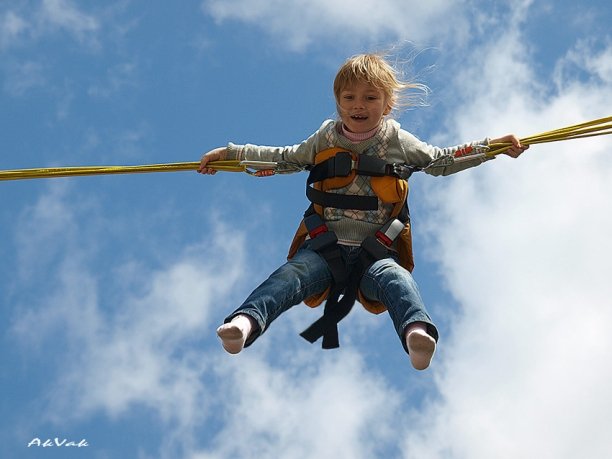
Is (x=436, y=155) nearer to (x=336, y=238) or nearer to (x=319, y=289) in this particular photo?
(x=336, y=238)

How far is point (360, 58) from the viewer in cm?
583

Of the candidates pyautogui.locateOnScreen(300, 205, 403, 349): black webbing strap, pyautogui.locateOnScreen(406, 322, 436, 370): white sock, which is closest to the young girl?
pyautogui.locateOnScreen(300, 205, 403, 349): black webbing strap

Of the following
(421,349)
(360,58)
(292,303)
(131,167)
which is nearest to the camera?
(421,349)

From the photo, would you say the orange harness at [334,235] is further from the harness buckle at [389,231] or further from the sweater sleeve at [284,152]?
the sweater sleeve at [284,152]

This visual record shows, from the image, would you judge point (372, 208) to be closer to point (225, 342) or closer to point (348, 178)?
point (348, 178)

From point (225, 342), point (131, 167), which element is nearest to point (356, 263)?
point (225, 342)

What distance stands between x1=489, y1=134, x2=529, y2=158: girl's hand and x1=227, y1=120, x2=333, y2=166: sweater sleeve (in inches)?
43.7

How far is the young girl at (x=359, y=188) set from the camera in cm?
569

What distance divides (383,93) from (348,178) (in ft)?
1.88

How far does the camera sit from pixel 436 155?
5.94m

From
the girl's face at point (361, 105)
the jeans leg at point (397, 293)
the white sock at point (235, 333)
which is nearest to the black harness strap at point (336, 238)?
the jeans leg at point (397, 293)

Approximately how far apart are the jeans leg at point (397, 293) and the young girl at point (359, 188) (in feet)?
0.04

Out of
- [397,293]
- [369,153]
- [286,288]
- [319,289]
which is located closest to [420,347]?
[397,293]

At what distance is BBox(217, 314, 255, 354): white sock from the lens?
4.86 meters
